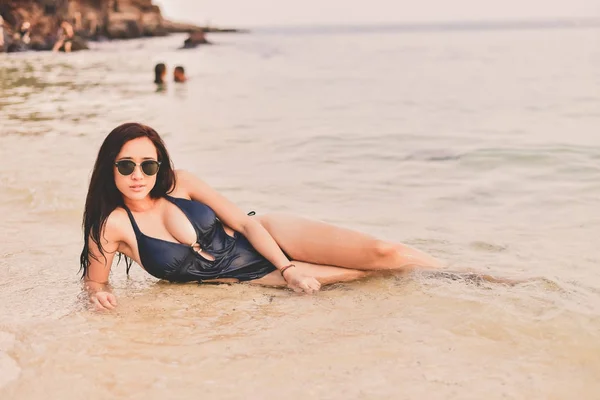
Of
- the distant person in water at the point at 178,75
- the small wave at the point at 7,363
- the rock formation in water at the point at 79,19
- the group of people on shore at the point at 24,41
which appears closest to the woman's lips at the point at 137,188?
the small wave at the point at 7,363

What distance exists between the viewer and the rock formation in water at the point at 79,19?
51219 mm

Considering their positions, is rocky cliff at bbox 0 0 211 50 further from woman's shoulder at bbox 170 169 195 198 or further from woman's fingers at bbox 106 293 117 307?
woman's fingers at bbox 106 293 117 307

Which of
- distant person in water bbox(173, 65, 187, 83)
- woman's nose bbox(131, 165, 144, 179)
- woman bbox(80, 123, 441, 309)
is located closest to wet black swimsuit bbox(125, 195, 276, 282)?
woman bbox(80, 123, 441, 309)

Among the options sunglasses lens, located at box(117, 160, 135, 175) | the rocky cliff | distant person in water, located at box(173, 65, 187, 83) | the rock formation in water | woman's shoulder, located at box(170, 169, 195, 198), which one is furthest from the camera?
the rocky cliff

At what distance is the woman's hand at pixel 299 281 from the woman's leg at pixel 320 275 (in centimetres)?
16

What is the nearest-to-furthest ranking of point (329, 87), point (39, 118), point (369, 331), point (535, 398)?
1. point (535, 398)
2. point (369, 331)
3. point (39, 118)
4. point (329, 87)

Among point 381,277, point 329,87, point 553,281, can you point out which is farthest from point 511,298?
point 329,87

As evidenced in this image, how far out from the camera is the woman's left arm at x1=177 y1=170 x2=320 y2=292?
484 centimetres

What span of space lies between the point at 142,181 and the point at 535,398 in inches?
102

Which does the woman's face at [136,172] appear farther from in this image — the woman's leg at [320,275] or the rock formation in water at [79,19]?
the rock formation in water at [79,19]

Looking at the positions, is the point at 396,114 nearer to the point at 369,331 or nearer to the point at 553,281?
the point at 553,281

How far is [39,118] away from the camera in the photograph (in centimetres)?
1500

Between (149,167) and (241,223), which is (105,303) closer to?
(149,167)

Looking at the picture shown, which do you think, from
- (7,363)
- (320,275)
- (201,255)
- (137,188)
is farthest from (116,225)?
(320,275)
